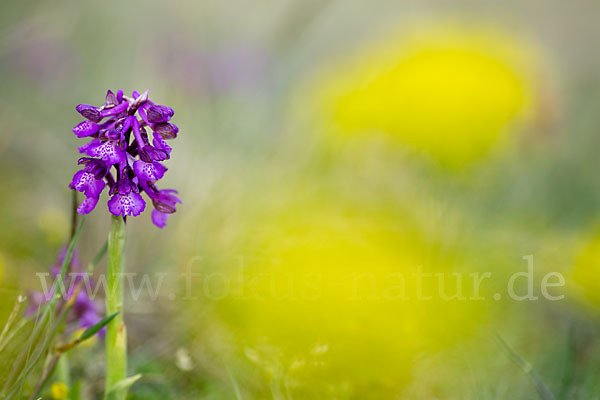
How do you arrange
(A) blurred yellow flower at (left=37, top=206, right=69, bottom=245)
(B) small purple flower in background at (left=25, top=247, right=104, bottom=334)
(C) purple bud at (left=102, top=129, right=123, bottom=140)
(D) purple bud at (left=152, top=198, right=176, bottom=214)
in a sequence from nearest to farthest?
(C) purple bud at (left=102, top=129, right=123, bottom=140) < (D) purple bud at (left=152, top=198, right=176, bottom=214) < (B) small purple flower in background at (left=25, top=247, right=104, bottom=334) < (A) blurred yellow flower at (left=37, top=206, right=69, bottom=245)

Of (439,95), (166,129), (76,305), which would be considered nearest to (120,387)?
(76,305)

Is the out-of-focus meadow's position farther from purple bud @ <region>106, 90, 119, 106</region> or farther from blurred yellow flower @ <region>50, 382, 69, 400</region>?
purple bud @ <region>106, 90, 119, 106</region>

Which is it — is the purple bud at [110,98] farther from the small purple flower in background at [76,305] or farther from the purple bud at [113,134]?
the small purple flower in background at [76,305]

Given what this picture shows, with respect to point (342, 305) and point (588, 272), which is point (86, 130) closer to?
point (342, 305)

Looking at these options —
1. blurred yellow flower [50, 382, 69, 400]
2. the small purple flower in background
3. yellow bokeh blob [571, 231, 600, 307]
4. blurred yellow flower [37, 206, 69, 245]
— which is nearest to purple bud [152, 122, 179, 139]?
the small purple flower in background

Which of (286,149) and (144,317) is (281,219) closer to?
(144,317)

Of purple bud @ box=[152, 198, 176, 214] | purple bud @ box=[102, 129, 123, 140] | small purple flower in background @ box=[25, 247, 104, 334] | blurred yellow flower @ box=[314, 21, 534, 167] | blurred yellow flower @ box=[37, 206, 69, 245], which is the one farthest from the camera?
blurred yellow flower @ box=[314, 21, 534, 167]
